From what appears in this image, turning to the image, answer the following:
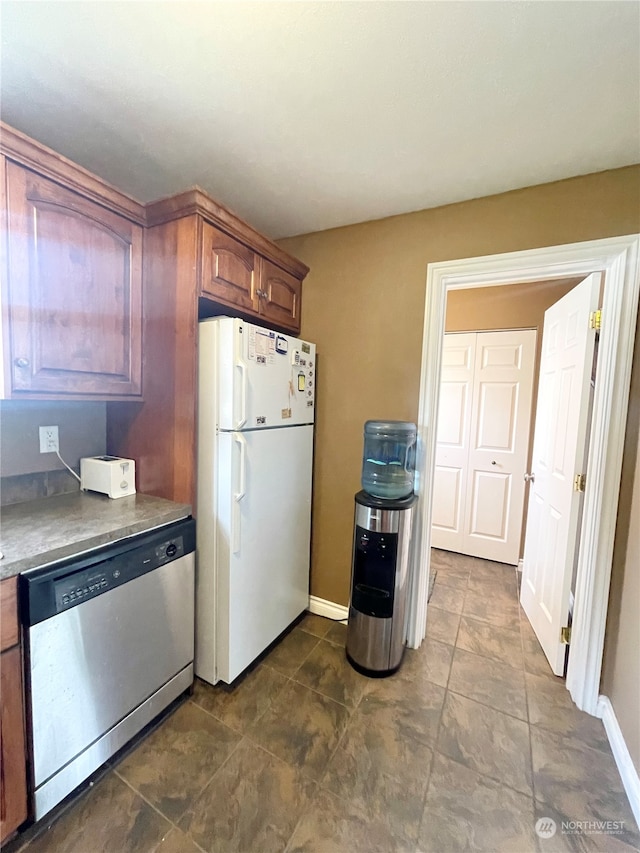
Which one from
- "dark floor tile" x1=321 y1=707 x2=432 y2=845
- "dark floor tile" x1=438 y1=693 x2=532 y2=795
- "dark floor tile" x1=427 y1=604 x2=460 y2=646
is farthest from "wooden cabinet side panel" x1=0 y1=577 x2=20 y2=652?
"dark floor tile" x1=427 y1=604 x2=460 y2=646

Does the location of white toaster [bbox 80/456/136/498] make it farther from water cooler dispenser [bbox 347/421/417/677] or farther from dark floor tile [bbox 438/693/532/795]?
dark floor tile [bbox 438/693/532/795]

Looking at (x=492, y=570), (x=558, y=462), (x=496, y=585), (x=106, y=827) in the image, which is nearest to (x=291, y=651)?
(x=106, y=827)

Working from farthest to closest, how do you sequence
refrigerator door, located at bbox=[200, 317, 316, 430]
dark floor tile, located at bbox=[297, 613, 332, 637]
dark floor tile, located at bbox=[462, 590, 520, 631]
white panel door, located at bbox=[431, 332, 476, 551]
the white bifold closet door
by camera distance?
white panel door, located at bbox=[431, 332, 476, 551], the white bifold closet door, dark floor tile, located at bbox=[462, 590, 520, 631], dark floor tile, located at bbox=[297, 613, 332, 637], refrigerator door, located at bbox=[200, 317, 316, 430]

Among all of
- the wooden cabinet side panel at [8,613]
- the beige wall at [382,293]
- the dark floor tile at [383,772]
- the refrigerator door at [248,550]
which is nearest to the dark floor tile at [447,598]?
the beige wall at [382,293]

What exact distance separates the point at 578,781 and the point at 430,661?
2.43ft

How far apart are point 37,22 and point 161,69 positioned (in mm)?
331

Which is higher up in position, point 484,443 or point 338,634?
point 484,443

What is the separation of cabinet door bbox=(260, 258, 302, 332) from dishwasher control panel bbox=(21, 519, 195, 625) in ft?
4.08

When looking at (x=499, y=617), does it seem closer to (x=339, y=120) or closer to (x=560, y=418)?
(x=560, y=418)

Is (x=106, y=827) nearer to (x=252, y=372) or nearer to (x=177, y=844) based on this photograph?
(x=177, y=844)

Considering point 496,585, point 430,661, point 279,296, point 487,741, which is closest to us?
point 487,741

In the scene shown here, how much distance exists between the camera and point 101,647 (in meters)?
1.27

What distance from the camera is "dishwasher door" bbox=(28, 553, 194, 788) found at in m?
1.13

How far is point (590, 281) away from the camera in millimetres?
1756
